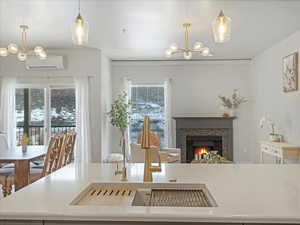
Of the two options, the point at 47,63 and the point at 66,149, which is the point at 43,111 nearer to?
the point at 47,63

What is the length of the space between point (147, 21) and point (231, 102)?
3.94 m

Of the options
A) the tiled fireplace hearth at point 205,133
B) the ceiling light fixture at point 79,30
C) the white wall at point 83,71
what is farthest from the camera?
the tiled fireplace hearth at point 205,133

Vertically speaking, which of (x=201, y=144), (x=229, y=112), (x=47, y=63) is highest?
(x=47, y=63)

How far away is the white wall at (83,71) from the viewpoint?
7008 millimetres

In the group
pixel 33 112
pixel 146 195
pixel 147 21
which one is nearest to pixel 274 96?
pixel 147 21

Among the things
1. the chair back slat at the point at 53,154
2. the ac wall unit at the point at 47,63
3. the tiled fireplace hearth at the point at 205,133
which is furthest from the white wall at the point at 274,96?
the ac wall unit at the point at 47,63

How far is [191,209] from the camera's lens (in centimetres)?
128

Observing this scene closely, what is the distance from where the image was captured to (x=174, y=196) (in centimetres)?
169

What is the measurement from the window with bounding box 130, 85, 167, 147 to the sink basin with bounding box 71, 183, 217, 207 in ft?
21.3

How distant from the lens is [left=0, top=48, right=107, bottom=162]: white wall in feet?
23.0

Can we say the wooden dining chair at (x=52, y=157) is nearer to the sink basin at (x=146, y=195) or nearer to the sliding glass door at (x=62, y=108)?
the sink basin at (x=146, y=195)

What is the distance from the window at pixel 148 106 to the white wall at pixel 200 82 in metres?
0.20

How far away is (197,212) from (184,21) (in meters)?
4.02

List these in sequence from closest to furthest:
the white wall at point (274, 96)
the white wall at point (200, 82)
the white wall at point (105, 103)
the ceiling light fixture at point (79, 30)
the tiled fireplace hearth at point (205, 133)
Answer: the ceiling light fixture at point (79, 30), the white wall at point (274, 96), the white wall at point (105, 103), the tiled fireplace hearth at point (205, 133), the white wall at point (200, 82)
